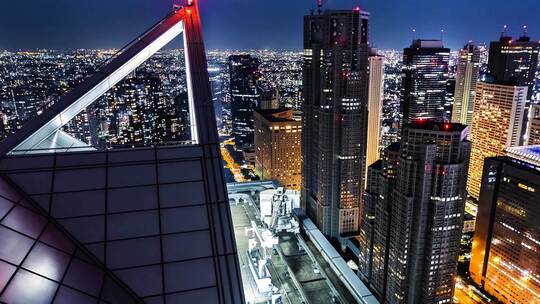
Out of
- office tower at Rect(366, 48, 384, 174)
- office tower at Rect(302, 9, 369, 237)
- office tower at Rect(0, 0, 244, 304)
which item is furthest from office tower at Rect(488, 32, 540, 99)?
Result: office tower at Rect(0, 0, 244, 304)

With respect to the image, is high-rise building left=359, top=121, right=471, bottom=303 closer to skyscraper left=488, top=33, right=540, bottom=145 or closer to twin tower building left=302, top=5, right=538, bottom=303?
twin tower building left=302, top=5, right=538, bottom=303

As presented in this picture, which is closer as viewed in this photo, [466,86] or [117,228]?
[117,228]

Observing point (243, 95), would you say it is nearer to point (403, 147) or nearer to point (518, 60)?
point (518, 60)

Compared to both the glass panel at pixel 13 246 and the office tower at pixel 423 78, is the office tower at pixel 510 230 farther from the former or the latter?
the glass panel at pixel 13 246

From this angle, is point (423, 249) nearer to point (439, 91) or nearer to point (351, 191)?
point (351, 191)

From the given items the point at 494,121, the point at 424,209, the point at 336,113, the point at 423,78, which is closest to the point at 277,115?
the point at 336,113

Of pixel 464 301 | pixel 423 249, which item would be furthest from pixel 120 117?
pixel 464 301
